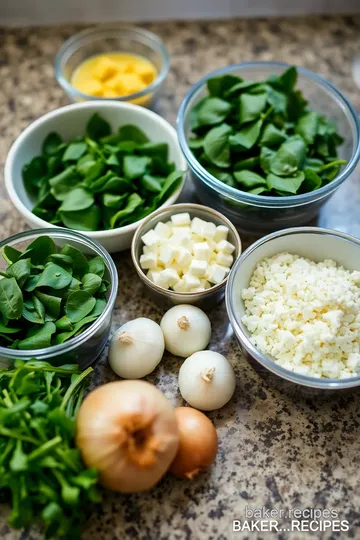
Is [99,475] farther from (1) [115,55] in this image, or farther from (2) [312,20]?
(2) [312,20]

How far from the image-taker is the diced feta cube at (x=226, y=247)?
1.14 metres

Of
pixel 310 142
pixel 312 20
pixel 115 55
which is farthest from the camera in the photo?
pixel 312 20

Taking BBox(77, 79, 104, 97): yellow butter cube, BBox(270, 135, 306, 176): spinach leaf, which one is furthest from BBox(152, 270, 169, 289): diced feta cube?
BBox(77, 79, 104, 97): yellow butter cube

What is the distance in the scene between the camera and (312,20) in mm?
1668

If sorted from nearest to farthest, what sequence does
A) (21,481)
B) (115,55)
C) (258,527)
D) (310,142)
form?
(21,481), (258,527), (310,142), (115,55)

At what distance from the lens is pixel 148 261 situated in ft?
3.72

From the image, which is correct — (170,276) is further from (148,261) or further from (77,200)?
(77,200)

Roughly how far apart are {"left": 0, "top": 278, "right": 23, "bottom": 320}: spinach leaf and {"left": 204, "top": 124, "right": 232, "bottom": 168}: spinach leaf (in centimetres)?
52

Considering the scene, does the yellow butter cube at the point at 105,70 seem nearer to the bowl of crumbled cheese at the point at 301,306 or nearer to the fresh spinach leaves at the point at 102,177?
the fresh spinach leaves at the point at 102,177

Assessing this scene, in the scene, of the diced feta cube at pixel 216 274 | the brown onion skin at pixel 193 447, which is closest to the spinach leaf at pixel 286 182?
the diced feta cube at pixel 216 274

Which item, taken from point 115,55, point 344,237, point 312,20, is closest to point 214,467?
point 344,237

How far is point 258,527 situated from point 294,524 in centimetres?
6

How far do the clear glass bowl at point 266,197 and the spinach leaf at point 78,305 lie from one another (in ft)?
1.25

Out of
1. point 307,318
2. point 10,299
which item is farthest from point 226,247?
point 10,299
